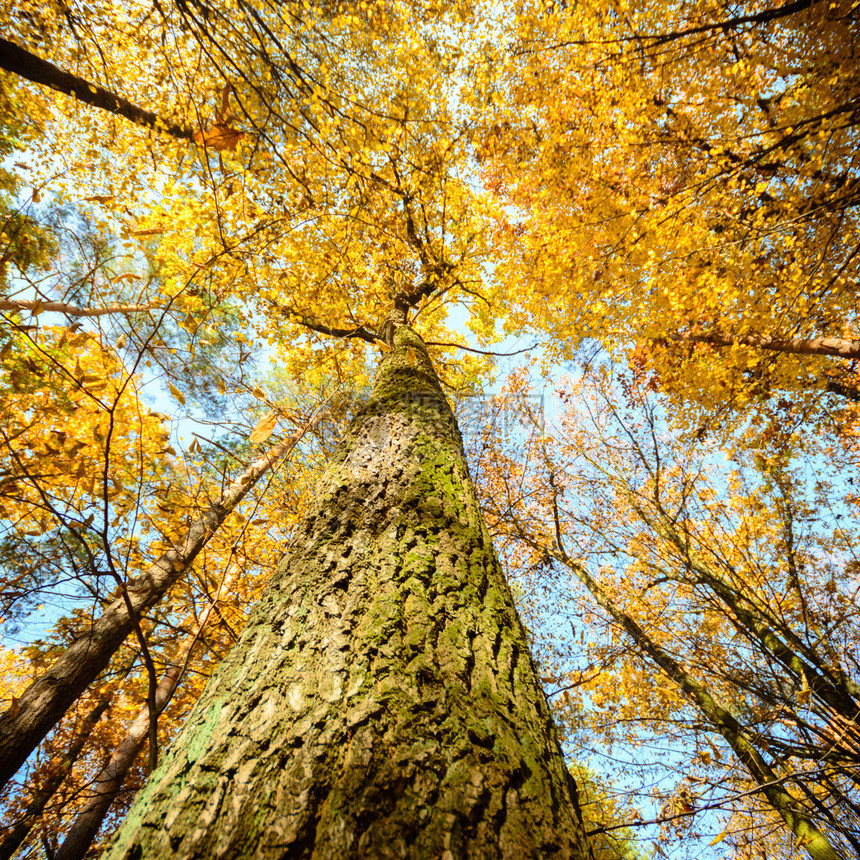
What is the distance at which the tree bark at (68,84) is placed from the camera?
183 inches

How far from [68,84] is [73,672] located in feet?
24.3

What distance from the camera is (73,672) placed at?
3396 millimetres

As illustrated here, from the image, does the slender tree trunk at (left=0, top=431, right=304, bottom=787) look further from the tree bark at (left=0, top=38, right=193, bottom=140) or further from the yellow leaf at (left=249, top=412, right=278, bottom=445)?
the tree bark at (left=0, top=38, right=193, bottom=140)

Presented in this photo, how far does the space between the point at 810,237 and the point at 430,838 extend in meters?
7.97

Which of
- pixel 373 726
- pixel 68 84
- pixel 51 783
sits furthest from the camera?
pixel 68 84

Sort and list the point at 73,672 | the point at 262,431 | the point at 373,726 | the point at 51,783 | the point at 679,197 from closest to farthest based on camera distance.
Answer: the point at 373,726
the point at 262,431
the point at 73,672
the point at 51,783
the point at 679,197

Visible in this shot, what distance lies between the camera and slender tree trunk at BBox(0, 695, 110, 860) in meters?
3.56

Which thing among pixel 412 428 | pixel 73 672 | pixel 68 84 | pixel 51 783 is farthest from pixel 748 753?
pixel 68 84

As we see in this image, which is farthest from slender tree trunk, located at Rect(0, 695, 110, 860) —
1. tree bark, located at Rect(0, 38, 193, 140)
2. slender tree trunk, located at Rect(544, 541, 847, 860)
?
tree bark, located at Rect(0, 38, 193, 140)

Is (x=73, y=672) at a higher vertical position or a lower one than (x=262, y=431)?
lower

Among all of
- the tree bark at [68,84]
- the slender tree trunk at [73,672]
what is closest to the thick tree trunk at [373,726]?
the slender tree trunk at [73,672]

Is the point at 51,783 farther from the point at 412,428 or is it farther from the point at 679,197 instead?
the point at 679,197

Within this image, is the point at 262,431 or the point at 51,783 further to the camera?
the point at 51,783

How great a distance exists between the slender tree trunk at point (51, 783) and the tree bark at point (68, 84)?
25.4 feet
